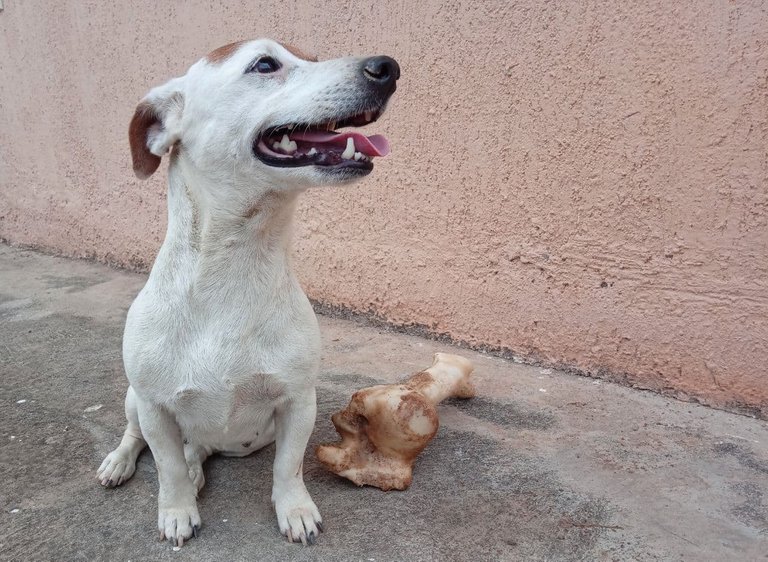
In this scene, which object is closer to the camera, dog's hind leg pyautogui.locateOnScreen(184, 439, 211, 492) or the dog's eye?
the dog's eye

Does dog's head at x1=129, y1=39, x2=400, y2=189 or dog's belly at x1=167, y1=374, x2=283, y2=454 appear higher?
dog's head at x1=129, y1=39, x2=400, y2=189

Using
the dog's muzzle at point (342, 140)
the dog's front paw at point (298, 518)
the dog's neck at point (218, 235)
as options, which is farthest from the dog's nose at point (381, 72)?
the dog's front paw at point (298, 518)

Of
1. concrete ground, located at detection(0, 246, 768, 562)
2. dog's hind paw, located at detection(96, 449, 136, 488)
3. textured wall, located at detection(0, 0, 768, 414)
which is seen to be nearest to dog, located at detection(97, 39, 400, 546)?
concrete ground, located at detection(0, 246, 768, 562)

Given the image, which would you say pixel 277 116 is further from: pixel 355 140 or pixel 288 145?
pixel 355 140

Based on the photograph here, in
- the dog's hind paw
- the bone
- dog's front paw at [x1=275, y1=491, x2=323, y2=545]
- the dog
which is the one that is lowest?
the dog's hind paw

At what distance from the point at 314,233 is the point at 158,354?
7.45 feet

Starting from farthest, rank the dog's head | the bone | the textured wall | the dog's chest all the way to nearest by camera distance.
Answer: the textured wall → the bone → the dog's chest → the dog's head

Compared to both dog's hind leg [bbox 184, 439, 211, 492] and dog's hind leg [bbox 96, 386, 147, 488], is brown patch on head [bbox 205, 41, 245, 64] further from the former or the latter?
dog's hind leg [bbox 184, 439, 211, 492]

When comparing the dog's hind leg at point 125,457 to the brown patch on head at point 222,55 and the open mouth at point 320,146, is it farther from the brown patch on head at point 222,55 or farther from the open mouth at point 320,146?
the brown patch on head at point 222,55

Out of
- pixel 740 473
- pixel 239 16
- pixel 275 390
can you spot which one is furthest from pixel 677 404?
pixel 239 16

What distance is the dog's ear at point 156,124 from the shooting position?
1.94 m

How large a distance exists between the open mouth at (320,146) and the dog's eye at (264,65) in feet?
0.62

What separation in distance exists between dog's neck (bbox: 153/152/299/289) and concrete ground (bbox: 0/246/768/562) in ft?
2.55

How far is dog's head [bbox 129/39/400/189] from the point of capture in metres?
1.79
